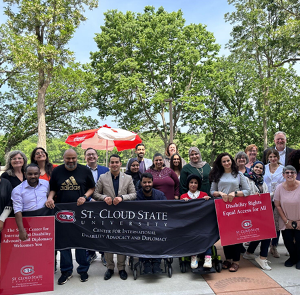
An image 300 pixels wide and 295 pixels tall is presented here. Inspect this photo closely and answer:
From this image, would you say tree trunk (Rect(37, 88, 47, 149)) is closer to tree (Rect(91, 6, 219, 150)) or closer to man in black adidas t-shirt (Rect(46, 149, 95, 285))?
tree (Rect(91, 6, 219, 150))

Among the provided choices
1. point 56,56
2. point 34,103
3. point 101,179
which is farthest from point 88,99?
point 101,179

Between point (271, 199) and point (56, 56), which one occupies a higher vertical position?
point (56, 56)

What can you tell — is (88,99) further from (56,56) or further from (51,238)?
(51,238)

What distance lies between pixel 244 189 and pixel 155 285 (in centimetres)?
209

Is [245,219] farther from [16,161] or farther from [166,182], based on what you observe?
[16,161]

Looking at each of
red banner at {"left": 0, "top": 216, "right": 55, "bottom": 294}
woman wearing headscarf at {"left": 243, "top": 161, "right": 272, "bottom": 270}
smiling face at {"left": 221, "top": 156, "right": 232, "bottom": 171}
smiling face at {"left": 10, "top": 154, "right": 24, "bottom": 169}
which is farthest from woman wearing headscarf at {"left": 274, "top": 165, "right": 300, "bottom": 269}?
smiling face at {"left": 10, "top": 154, "right": 24, "bottom": 169}

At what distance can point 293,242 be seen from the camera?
5145 millimetres

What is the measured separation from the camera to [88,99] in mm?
26266

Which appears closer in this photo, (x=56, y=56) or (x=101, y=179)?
(x=101, y=179)

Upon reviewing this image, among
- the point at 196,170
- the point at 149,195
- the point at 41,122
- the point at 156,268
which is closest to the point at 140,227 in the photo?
the point at 149,195

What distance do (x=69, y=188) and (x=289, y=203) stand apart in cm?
366

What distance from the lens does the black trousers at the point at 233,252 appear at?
16.4ft

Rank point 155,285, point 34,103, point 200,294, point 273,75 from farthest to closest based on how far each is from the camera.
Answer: point 34,103, point 273,75, point 155,285, point 200,294

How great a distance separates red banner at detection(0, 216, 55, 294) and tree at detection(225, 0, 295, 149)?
22.8 meters
